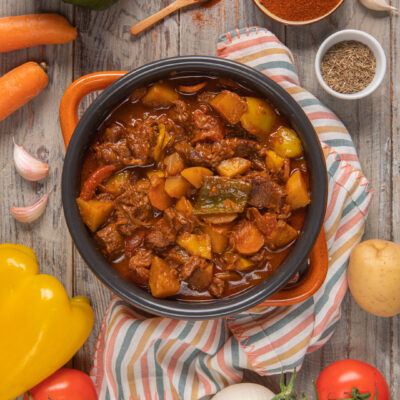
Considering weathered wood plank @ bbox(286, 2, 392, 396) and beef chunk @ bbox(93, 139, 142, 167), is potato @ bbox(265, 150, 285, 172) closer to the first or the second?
beef chunk @ bbox(93, 139, 142, 167)

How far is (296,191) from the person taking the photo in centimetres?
228

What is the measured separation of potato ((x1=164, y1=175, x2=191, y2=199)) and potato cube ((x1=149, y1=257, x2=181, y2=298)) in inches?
12.1

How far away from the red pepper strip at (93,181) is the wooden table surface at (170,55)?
2.09 ft

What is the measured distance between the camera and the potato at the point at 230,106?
7.39 feet

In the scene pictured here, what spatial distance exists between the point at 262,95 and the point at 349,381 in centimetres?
156

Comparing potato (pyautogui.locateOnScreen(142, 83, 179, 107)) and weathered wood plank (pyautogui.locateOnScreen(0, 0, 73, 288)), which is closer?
potato (pyautogui.locateOnScreen(142, 83, 179, 107))

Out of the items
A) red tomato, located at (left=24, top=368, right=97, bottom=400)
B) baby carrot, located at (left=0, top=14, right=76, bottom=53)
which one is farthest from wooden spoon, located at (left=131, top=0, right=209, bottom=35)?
red tomato, located at (left=24, top=368, right=97, bottom=400)

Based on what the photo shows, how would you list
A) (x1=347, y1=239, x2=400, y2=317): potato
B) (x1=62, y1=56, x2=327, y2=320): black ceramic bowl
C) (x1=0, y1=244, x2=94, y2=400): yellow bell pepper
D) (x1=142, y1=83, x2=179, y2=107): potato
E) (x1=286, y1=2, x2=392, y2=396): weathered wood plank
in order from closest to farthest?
(x1=62, y1=56, x2=327, y2=320): black ceramic bowl → (x1=142, y1=83, x2=179, y2=107): potato → (x1=347, y1=239, x2=400, y2=317): potato → (x1=0, y1=244, x2=94, y2=400): yellow bell pepper → (x1=286, y1=2, x2=392, y2=396): weathered wood plank

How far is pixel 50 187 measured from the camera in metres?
2.91

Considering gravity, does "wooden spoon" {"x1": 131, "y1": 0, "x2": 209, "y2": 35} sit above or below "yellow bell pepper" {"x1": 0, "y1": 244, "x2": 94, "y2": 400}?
above

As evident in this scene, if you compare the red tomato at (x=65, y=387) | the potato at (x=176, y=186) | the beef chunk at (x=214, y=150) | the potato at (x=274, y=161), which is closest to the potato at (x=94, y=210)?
the potato at (x=176, y=186)

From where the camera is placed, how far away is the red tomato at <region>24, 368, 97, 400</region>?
2.78m

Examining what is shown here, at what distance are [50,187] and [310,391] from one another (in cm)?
190

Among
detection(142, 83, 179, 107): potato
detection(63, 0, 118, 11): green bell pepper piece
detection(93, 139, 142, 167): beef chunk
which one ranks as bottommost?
detection(93, 139, 142, 167): beef chunk
